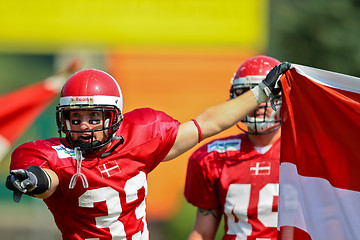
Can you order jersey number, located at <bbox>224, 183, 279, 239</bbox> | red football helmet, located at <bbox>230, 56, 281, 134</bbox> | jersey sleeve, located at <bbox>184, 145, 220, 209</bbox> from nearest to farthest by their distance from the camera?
jersey number, located at <bbox>224, 183, 279, 239</bbox> < red football helmet, located at <bbox>230, 56, 281, 134</bbox> < jersey sleeve, located at <bbox>184, 145, 220, 209</bbox>

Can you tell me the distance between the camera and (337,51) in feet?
42.3

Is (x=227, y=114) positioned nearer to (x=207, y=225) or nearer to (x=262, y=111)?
(x=262, y=111)

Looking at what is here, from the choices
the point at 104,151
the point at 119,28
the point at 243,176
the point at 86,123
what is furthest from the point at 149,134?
the point at 119,28

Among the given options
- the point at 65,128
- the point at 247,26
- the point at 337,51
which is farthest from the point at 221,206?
the point at 247,26

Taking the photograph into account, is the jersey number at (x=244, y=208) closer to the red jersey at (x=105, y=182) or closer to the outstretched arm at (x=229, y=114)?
the outstretched arm at (x=229, y=114)

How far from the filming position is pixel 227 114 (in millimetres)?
3799

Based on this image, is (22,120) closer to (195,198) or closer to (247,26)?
(195,198)

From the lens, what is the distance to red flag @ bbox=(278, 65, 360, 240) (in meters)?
3.62

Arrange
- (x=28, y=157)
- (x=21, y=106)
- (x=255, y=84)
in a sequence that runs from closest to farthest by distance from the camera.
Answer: (x=28, y=157) → (x=255, y=84) → (x=21, y=106)

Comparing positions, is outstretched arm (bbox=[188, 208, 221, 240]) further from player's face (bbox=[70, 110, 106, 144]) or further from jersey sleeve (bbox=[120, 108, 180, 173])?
player's face (bbox=[70, 110, 106, 144])

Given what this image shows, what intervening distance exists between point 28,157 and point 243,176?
1.51m

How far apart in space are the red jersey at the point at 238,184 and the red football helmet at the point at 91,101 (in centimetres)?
91

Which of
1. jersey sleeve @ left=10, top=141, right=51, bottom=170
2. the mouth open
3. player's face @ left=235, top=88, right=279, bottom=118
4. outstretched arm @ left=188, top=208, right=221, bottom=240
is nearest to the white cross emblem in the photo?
player's face @ left=235, top=88, right=279, bottom=118

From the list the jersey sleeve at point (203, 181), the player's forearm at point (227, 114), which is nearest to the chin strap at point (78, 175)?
the player's forearm at point (227, 114)
